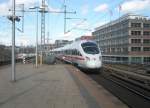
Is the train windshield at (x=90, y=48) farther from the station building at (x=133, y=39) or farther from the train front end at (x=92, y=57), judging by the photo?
the station building at (x=133, y=39)

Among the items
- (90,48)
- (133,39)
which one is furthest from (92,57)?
(133,39)

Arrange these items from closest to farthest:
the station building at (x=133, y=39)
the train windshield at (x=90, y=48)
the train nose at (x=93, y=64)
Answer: the train nose at (x=93, y=64), the train windshield at (x=90, y=48), the station building at (x=133, y=39)

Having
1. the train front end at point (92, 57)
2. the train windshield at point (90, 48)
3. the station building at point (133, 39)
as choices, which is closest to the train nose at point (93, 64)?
the train front end at point (92, 57)

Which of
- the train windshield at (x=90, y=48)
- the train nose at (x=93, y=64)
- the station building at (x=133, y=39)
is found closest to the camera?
the train nose at (x=93, y=64)

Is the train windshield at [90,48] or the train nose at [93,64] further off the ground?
the train windshield at [90,48]

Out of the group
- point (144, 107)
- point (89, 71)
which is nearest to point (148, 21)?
point (89, 71)

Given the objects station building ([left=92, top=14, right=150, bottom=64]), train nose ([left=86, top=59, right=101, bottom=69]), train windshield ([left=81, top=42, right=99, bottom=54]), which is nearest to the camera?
train nose ([left=86, top=59, right=101, bottom=69])

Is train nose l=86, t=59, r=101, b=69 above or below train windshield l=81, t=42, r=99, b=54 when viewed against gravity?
below

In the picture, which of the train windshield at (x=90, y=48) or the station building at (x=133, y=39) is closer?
the train windshield at (x=90, y=48)

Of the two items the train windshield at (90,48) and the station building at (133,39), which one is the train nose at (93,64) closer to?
the train windshield at (90,48)

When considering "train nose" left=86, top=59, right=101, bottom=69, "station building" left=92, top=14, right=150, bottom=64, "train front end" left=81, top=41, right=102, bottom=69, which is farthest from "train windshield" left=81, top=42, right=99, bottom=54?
"station building" left=92, top=14, right=150, bottom=64

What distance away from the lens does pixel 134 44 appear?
3519 inches

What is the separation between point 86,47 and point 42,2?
19.0m

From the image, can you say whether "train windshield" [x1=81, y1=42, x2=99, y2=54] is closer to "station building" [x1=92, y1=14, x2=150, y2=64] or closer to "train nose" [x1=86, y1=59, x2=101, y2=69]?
"train nose" [x1=86, y1=59, x2=101, y2=69]
